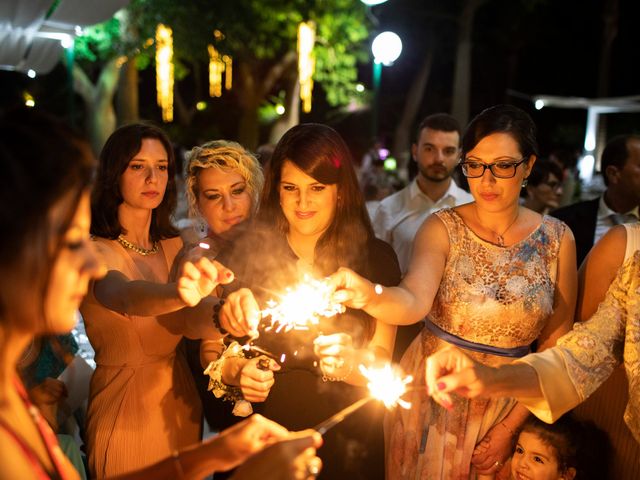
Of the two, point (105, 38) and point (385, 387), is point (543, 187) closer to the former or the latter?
point (385, 387)

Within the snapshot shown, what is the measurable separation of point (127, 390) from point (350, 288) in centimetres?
135

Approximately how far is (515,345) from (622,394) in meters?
0.52

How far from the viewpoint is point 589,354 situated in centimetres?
258

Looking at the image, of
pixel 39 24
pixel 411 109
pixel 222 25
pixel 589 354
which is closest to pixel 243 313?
pixel 589 354

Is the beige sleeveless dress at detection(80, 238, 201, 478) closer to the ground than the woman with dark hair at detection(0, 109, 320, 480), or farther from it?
closer to the ground

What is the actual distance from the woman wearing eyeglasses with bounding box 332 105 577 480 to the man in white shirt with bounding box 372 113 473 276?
7.16 ft

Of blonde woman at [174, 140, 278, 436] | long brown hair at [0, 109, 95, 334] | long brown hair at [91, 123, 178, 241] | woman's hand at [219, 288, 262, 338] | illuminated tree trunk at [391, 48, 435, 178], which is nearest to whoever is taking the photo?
long brown hair at [0, 109, 95, 334]

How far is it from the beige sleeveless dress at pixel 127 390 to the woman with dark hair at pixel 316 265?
43cm

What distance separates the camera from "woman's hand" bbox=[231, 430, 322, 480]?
68.1 inches

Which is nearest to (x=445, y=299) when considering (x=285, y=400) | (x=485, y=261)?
(x=485, y=261)

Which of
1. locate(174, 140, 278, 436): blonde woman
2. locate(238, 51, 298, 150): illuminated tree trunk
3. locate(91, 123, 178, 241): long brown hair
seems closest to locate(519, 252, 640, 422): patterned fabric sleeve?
locate(174, 140, 278, 436): blonde woman

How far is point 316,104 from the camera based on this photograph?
3059 centimetres

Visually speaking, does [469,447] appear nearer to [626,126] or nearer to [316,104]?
[316,104]

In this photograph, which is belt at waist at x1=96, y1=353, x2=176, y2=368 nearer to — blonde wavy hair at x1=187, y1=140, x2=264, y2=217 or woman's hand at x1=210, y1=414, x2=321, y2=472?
blonde wavy hair at x1=187, y1=140, x2=264, y2=217
